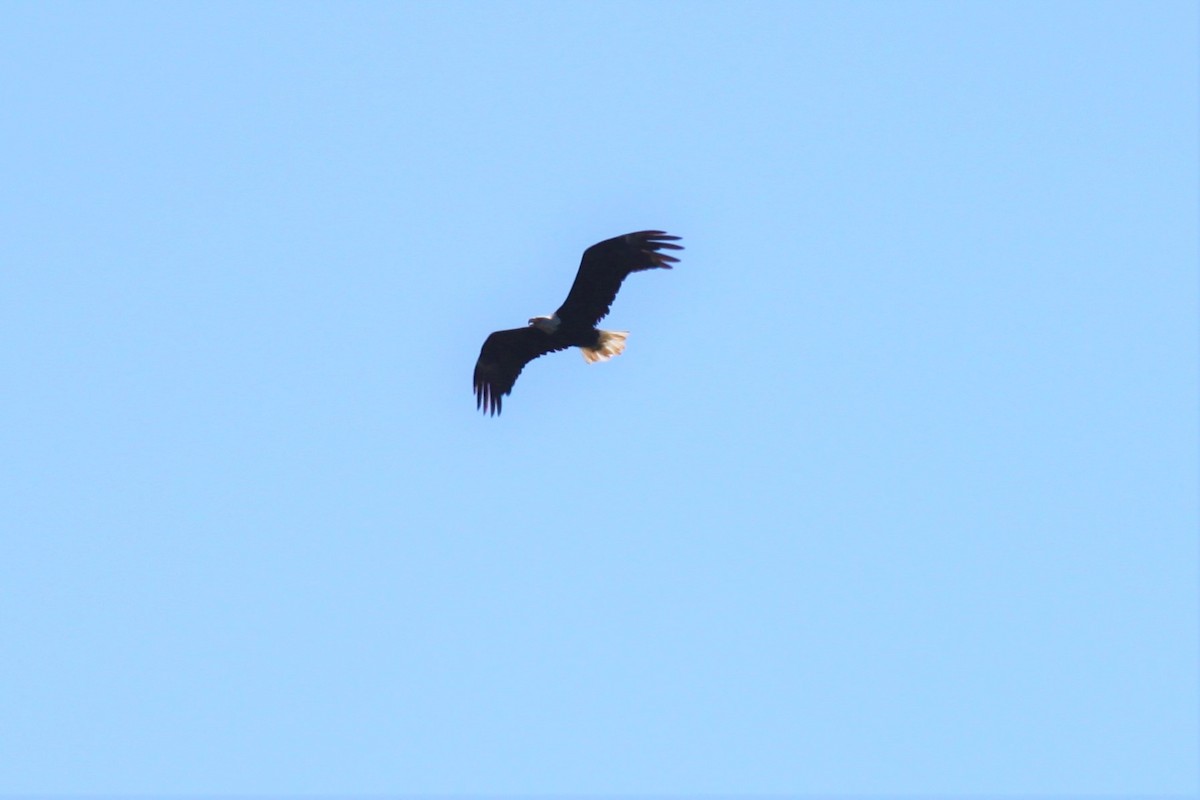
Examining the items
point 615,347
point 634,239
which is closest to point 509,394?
point 615,347

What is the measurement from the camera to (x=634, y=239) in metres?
18.0

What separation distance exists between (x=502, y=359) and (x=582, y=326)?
1193 millimetres

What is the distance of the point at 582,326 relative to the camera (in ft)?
62.2

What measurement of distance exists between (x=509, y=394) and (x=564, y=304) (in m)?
1.54

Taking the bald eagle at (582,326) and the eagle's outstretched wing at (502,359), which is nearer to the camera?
the bald eagle at (582,326)

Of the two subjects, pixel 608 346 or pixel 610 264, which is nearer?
pixel 610 264

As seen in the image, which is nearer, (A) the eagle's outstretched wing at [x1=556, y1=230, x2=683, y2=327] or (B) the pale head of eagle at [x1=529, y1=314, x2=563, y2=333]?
(A) the eagle's outstretched wing at [x1=556, y1=230, x2=683, y2=327]

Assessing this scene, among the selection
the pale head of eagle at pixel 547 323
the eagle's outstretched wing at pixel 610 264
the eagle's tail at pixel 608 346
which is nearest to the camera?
the eagle's outstretched wing at pixel 610 264

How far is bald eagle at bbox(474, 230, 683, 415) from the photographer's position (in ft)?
59.2

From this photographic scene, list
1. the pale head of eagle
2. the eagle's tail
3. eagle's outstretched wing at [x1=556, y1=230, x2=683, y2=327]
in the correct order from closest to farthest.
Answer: eagle's outstretched wing at [x1=556, y1=230, x2=683, y2=327], the pale head of eagle, the eagle's tail

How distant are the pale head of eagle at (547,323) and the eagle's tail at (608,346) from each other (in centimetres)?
65

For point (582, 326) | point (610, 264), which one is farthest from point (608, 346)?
point (610, 264)

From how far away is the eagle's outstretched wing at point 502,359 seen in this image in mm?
19391

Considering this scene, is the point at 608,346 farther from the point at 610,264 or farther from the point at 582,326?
the point at 610,264
